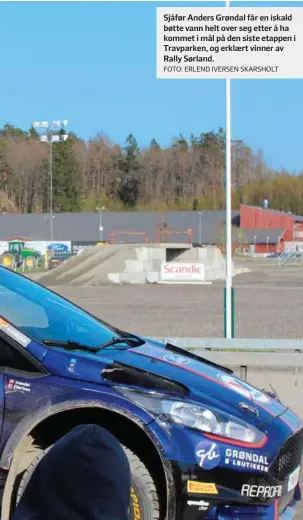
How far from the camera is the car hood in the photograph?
3.37 m

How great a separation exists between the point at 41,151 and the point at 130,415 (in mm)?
129410

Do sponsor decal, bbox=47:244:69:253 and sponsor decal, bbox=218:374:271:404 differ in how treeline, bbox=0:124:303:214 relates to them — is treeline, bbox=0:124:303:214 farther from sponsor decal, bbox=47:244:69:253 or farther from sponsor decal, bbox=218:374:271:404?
sponsor decal, bbox=218:374:271:404

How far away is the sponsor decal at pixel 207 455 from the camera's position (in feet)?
10.3

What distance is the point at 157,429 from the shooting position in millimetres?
3193

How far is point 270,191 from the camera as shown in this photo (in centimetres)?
14025

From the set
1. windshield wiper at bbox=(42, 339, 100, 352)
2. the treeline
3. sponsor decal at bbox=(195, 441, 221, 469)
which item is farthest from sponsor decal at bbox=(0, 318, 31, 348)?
the treeline

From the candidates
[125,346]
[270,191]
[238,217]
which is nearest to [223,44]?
[125,346]

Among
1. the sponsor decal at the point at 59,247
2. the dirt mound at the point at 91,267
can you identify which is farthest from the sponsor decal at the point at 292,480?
the sponsor decal at the point at 59,247

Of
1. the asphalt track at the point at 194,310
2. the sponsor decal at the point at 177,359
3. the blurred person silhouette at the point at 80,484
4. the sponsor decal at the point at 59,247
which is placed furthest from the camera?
the sponsor decal at the point at 59,247

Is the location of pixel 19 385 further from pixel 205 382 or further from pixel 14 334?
pixel 205 382

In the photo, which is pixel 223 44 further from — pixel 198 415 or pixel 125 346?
pixel 198 415

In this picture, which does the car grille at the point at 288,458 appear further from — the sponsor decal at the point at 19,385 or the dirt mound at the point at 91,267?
the dirt mound at the point at 91,267

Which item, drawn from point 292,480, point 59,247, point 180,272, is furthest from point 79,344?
point 59,247

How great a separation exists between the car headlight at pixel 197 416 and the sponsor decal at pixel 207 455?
0.24ft
